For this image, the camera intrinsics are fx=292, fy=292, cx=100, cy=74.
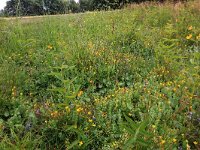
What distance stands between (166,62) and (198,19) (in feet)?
9.07

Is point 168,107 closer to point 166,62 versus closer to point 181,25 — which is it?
point 166,62

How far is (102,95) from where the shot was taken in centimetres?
392

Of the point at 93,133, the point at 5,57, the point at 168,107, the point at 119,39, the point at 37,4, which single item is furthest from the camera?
the point at 37,4

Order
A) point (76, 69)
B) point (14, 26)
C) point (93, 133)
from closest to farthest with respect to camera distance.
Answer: point (93, 133), point (76, 69), point (14, 26)

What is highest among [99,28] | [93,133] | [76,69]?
[99,28]

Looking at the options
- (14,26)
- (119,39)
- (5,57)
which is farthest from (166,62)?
(14,26)

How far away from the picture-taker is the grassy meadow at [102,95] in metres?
2.77

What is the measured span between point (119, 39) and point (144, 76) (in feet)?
5.08

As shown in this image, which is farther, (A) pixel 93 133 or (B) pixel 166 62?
(B) pixel 166 62

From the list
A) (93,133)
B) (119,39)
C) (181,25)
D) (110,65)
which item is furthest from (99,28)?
(93,133)

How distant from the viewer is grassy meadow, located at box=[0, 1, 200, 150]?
2771 millimetres

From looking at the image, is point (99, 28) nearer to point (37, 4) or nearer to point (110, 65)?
point (110, 65)

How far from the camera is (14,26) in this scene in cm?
671

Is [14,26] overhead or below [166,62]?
overhead
